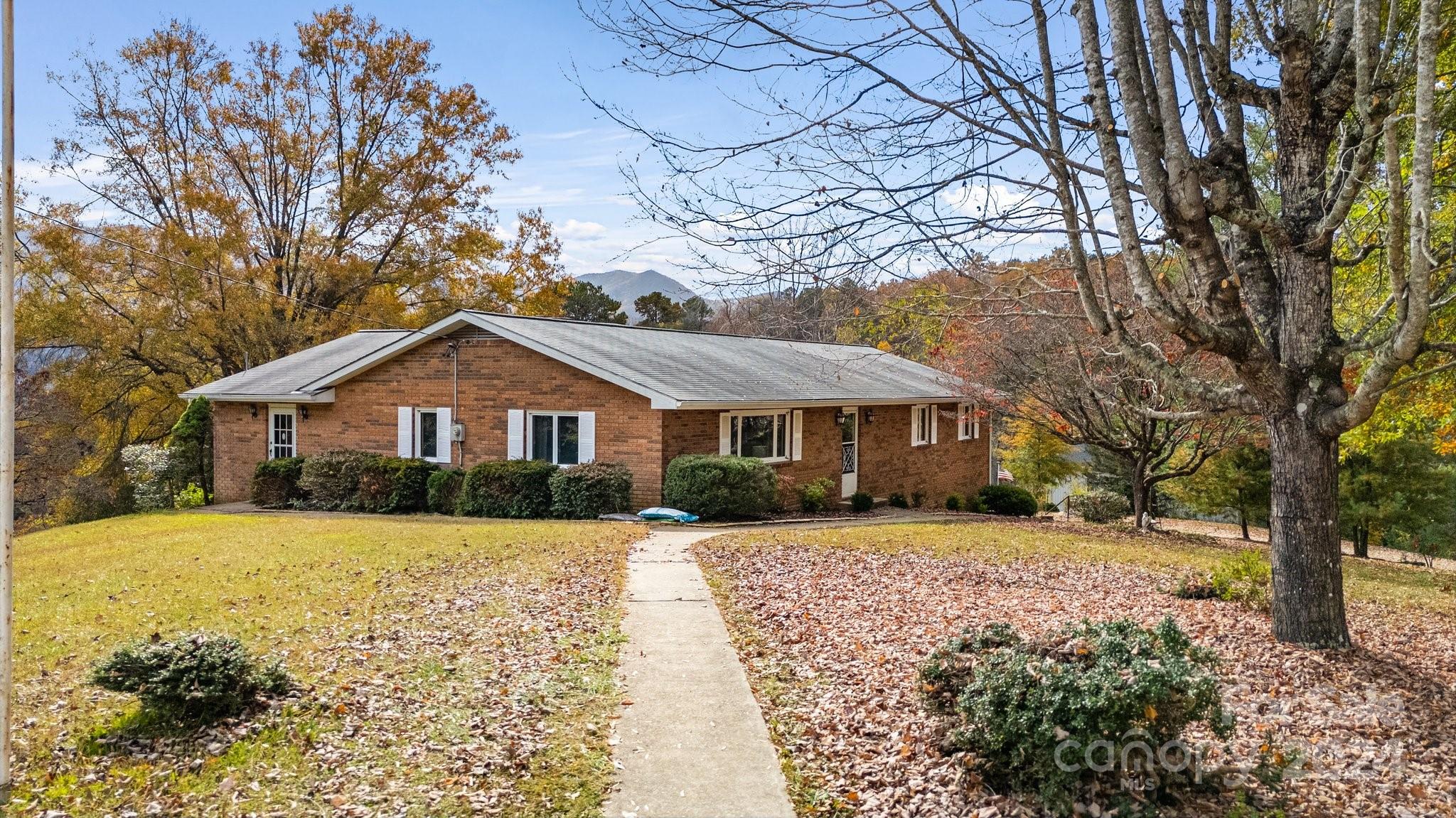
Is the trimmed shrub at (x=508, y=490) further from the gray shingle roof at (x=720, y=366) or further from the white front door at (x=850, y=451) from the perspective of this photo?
the white front door at (x=850, y=451)

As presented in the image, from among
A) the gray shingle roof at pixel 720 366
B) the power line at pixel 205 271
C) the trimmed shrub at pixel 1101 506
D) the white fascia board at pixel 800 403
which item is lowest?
the trimmed shrub at pixel 1101 506

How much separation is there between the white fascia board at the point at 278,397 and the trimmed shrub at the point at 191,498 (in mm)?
2379

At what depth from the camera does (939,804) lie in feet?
15.4

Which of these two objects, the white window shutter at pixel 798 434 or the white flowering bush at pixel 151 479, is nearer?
the white window shutter at pixel 798 434

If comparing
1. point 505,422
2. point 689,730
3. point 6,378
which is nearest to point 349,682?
point 689,730

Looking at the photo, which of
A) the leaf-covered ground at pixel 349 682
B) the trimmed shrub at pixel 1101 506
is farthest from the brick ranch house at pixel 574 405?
the leaf-covered ground at pixel 349 682

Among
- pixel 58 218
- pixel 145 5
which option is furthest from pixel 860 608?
pixel 145 5

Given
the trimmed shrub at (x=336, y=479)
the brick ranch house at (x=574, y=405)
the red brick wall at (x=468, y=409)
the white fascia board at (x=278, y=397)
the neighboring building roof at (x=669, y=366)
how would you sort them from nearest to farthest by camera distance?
the neighboring building roof at (x=669, y=366)
the red brick wall at (x=468, y=409)
the brick ranch house at (x=574, y=405)
the trimmed shrub at (x=336, y=479)
the white fascia board at (x=278, y=397)

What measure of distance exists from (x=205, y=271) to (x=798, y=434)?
21107mm

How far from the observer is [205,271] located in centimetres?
2964

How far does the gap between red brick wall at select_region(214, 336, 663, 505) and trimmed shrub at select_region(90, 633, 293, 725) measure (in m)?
12.4

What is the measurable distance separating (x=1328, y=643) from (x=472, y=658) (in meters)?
6.58

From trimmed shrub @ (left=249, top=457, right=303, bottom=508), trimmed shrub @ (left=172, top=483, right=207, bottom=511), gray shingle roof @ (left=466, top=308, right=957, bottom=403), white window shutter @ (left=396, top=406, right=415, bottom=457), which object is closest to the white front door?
gray shingle roof @ (left=466, top=308, right=957, bottom=403)

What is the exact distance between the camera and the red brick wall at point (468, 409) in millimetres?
18359
